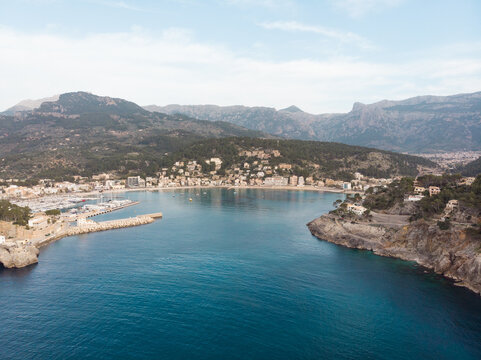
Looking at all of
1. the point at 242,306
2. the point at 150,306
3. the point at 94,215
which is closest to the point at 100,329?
the point at 150,306

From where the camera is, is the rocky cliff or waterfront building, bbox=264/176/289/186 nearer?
the rocky cliff

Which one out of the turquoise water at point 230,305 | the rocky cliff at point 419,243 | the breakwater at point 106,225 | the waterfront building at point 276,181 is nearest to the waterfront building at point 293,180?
the waterfront building at point 276,181

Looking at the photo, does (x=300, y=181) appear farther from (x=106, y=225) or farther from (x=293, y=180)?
Answer: (x=106, y=225)

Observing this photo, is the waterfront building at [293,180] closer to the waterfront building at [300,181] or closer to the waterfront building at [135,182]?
the waterfront building at [300,181]

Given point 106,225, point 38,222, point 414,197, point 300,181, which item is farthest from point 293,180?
point 38,222

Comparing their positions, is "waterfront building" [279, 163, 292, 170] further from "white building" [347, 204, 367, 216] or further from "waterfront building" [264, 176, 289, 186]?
"white building" [347, 204, 367, 216]

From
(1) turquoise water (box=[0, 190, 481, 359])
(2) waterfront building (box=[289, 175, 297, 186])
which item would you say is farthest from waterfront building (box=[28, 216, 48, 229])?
(2) waterfront building (box=[289, 175, 297, 186])
